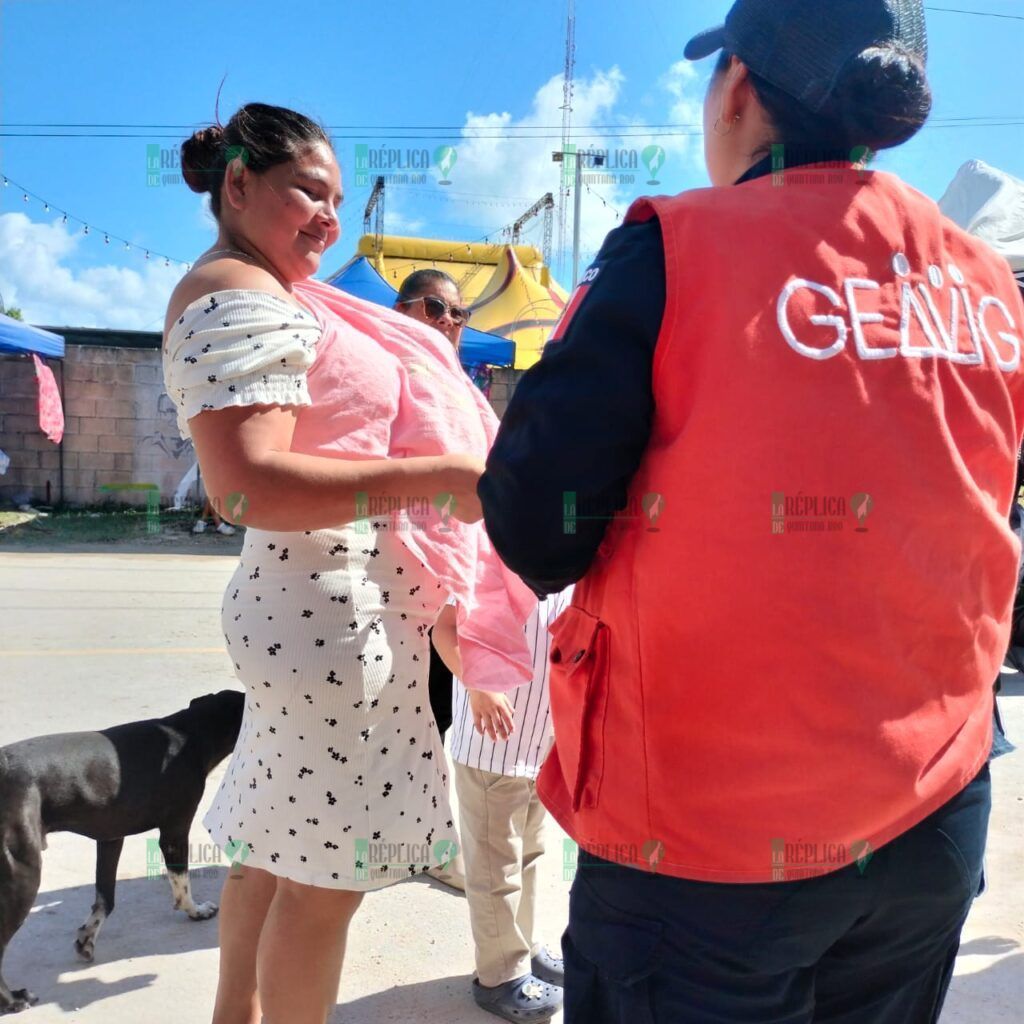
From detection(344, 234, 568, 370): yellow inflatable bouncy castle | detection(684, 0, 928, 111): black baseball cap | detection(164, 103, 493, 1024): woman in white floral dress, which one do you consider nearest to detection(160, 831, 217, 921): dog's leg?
detection(164, 103, 493, 1024): woman in white floral dress

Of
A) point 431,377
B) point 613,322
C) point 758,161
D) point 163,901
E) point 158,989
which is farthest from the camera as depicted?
point 163,901

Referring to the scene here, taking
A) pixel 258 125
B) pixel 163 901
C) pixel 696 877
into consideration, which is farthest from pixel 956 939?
pixel 163 901

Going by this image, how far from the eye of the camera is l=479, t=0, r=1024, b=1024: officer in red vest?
103 centimetres

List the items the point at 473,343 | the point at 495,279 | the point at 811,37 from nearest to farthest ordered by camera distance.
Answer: the point at 811,37 → the point at 473,343 → the point at 495,279

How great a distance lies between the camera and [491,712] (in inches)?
81.5

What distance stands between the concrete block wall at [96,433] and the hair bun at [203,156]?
12.6 m

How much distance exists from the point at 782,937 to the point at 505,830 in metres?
1.53

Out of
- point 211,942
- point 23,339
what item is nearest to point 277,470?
point 211,942

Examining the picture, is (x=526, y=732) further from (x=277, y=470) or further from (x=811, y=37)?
(x=811, y=37)

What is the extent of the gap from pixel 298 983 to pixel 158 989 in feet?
3.68

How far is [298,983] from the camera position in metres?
1.73

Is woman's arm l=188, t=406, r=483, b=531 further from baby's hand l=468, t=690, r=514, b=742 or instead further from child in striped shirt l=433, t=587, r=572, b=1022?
child in striped shirt l=433, t=587, r=572, b=1022

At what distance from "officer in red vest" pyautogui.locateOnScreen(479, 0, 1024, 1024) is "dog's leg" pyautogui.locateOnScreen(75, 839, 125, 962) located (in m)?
2.13

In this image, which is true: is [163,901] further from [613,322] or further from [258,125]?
[613,322]
